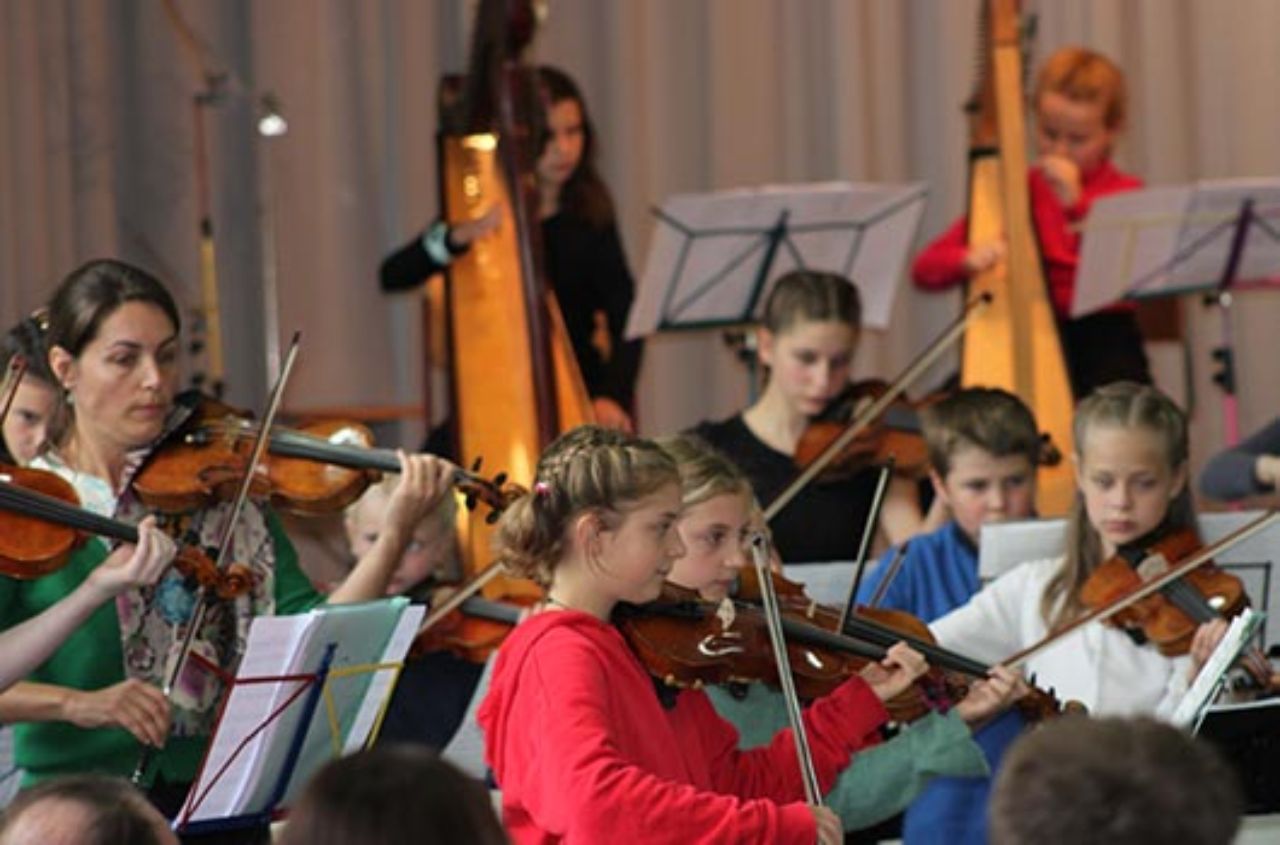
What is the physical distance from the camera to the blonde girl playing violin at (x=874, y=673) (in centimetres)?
328

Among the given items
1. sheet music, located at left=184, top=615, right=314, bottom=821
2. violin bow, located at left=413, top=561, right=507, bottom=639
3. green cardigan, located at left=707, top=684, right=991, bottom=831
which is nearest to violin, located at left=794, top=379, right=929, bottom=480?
violin bow, located at left=413, top=561, right=507, bottom=639

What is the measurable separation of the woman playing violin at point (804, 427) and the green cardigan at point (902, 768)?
144cm

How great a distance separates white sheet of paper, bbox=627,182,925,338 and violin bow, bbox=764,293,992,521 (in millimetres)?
673

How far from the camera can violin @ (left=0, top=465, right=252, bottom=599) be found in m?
3.14

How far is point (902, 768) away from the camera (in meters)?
3.33

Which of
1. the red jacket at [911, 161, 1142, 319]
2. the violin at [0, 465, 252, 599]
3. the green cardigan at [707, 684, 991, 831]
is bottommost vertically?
the green cardigan at [707, 684, 991, 831]

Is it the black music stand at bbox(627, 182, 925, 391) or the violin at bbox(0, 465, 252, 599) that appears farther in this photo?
the black music stand at bbox(627, 182, 925, 391)

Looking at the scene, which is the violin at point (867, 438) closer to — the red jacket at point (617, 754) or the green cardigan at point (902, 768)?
the green cardigan at point (902, 768)

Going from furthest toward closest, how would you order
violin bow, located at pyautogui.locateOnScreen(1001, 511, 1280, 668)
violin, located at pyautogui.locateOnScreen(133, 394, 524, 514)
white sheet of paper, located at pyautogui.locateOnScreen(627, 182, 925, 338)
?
white sheet of paper, located at pyautogui.locateOnScreen(627, 182, 925, 338) < violin bow, located at pyautogui.locateOnScreen(1001, 511, 1280, 668) < violin, located at pyautogui.locateOnScreen(133, 394, 524, 514)

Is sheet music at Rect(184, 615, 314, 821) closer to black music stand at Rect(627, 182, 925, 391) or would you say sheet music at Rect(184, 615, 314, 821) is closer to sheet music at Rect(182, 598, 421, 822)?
sheet music at Rect(182, 598, 421, 822)

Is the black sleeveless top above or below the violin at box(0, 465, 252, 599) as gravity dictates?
below

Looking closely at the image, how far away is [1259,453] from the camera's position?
182 inches

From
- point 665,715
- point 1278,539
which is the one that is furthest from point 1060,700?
point 665,715

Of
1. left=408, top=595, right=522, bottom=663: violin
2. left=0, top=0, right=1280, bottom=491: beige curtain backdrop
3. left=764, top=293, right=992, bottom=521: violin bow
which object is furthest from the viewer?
left=0, top=0, right=1280, bottom=491: beige curtain backdrop
